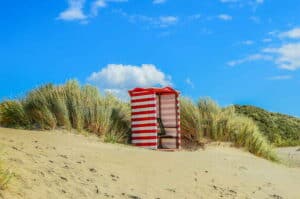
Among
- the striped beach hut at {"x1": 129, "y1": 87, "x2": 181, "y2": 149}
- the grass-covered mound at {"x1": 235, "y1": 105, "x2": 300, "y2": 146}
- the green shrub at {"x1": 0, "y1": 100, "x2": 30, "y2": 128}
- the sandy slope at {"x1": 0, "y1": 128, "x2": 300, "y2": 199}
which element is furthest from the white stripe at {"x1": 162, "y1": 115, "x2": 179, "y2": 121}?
the grass-covered mound at {"x1": 235, "y1": 105, "x2": 300, "y2": 146}

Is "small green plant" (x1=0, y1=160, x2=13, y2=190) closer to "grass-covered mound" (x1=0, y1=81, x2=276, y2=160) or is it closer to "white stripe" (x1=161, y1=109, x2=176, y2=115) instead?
"grass-covered mound" (x1=0, y1=81, x2=276, y2=160)

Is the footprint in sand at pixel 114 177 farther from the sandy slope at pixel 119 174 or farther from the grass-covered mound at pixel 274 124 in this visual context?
the grass-covered mound at pixel 274 124

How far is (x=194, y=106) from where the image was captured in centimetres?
1548

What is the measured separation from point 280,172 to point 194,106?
162 inches

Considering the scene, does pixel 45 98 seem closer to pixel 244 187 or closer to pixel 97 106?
pixel 97 106

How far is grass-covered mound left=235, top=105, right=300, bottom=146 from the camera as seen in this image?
90.8ft

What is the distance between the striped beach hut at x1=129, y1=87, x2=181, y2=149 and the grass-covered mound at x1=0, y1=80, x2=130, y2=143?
0.47m

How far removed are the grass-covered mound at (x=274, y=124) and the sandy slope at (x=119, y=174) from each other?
15.2 metres

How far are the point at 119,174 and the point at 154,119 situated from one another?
5170 millimetres

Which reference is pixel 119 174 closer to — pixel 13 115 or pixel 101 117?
pixel 101 117

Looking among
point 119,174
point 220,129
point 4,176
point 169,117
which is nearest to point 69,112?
point 169,117

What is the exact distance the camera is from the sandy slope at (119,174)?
7.14 meters

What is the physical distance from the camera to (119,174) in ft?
27.0

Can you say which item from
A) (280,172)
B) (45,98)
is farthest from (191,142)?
(45,98)
